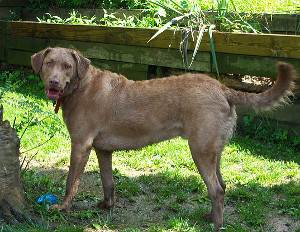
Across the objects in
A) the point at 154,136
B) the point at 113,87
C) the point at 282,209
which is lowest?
the point at 282,209

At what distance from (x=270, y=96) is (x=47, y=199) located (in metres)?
2.39

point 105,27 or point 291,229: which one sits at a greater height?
point 105,27

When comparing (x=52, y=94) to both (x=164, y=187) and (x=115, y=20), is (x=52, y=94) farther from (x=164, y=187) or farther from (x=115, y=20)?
(x=115, y=20)

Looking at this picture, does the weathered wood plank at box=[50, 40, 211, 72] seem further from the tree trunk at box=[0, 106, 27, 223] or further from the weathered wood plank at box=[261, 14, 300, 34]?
the tree trunk at box=[0, 106, 27, 223]

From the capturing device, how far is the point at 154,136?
5344 millimetres

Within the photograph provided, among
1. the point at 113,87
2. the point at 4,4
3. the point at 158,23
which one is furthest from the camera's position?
the point at 4,4

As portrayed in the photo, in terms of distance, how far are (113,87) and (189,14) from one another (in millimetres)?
3567

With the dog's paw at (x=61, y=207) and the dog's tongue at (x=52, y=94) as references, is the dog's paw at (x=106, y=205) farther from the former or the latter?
the dog's tongue at (x=52, y=94)

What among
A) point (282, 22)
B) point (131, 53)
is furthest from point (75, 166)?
point (282, 22)

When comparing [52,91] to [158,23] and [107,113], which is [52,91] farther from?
[158,23]

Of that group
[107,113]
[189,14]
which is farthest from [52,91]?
[189,14]

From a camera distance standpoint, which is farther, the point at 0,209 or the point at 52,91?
the point at 52,91

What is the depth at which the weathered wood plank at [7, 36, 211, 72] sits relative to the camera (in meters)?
8.53

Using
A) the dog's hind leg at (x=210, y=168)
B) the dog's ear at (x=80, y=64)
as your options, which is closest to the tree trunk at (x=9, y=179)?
the dog's ear at (x=80, y=64)
